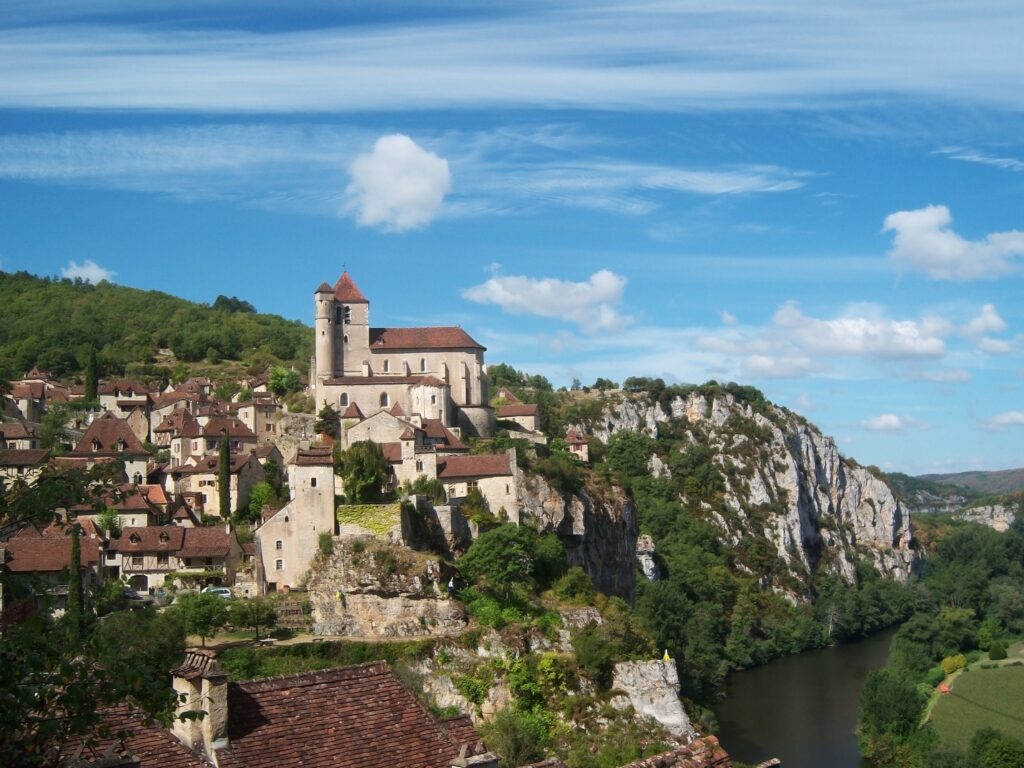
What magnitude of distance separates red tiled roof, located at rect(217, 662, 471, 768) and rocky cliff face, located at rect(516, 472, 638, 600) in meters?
43.9

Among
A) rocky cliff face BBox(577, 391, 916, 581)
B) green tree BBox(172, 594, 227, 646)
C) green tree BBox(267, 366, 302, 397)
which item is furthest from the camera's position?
rocky cliff face BBox(577, 391, 916, 581)

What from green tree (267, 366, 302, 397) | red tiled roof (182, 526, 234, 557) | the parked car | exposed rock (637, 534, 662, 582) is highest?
green tree (267, 366, 302, 397)

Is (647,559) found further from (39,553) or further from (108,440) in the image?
(39,553)

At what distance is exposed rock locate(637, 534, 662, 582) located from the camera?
97.5 m

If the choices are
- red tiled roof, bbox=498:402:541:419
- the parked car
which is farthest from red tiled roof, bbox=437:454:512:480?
red tiled roof, bbox=498:402:541:419

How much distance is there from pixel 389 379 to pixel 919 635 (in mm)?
49606

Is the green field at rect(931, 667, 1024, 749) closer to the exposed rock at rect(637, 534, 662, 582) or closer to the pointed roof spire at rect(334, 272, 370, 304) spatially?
the exposed rock at rect(637, 534, 662, 582)

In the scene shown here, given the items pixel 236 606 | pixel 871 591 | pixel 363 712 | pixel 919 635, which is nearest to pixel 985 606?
pixel 871 591

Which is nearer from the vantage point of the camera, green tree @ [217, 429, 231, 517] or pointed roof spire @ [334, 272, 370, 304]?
green tree @ [217, 429, 231, 517]

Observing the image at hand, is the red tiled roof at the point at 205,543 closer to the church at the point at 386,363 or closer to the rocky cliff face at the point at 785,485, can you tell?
the church at the point at 386,363

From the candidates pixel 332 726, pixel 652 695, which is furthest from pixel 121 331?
pixel 332 726

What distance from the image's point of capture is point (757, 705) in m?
73.1

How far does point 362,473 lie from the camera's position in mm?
54000

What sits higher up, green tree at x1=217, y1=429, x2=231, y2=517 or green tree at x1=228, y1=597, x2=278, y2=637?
green tree at x1=217, y1=429, x2=231, y2=517
